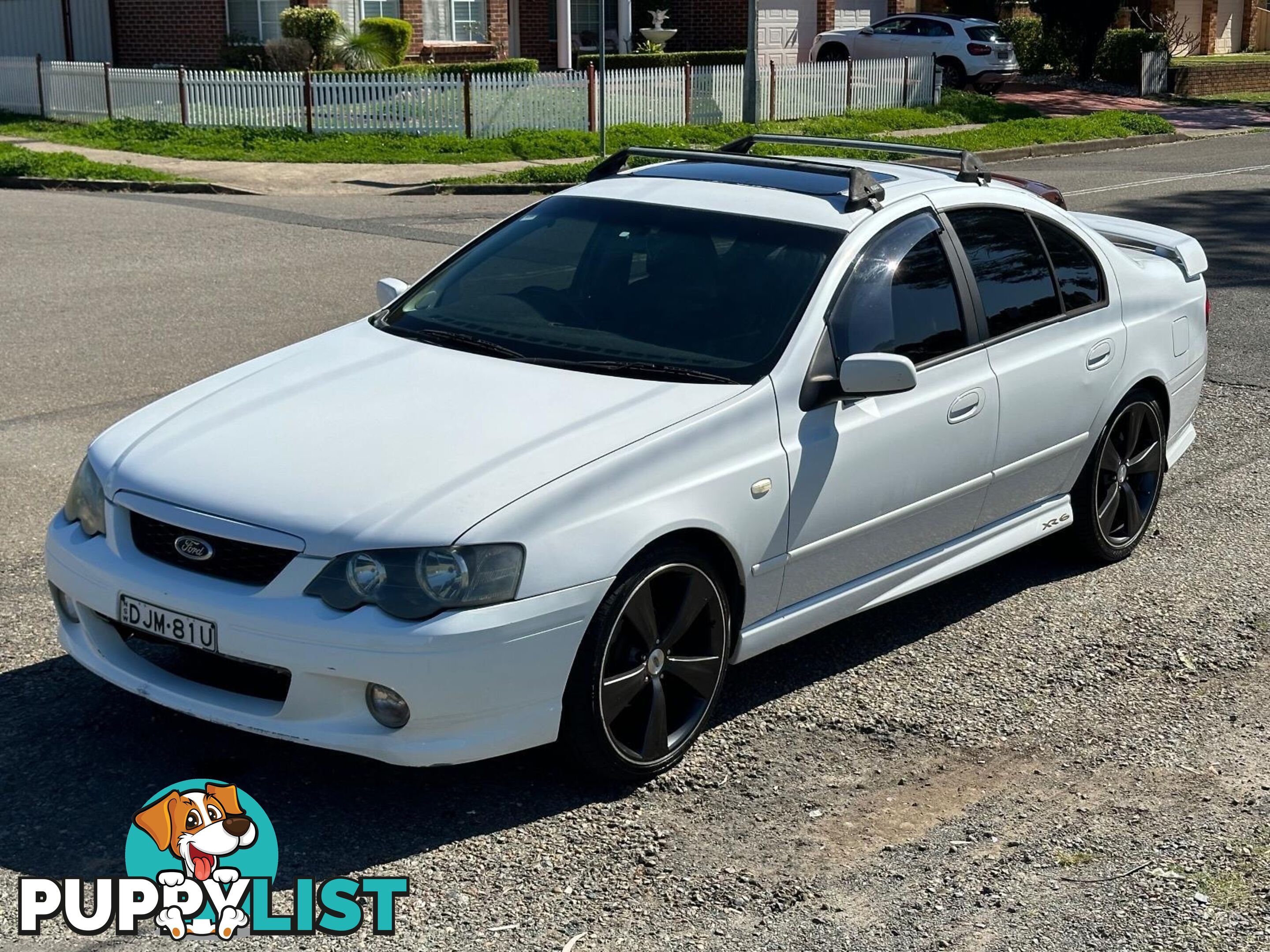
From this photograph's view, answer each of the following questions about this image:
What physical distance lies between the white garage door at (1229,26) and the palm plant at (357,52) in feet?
109

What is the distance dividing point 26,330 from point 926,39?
91.6 ft

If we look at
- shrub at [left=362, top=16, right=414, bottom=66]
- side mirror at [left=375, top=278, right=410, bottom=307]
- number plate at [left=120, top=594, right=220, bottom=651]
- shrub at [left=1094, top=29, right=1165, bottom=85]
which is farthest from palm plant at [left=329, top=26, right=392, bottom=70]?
number plate at [left=120, top=594, right=220, bottom=651]

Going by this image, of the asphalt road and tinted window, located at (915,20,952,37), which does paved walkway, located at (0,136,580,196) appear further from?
Result: tinted window, located at (915,20,952,37)

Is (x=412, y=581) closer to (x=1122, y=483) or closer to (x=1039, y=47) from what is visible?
(x=1122, y=483)

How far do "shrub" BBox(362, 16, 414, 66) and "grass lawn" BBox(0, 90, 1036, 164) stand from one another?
6.16 meters

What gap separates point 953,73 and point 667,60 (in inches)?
247

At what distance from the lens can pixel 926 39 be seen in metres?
35.3

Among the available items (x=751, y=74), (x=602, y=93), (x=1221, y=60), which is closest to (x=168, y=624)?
(x=602, y=93)

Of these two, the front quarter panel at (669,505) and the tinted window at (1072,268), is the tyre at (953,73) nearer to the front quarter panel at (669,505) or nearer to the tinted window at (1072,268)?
the tinted window at (1072,268)

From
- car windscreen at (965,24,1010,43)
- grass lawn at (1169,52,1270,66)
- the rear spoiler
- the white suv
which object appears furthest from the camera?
grass lawn at (1169,52,1270,66)

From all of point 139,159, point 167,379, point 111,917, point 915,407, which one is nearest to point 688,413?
point 915,407

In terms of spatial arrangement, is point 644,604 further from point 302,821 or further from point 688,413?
point 302,821

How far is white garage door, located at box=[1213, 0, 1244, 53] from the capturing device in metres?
51.9

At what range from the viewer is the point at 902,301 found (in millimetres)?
5508
